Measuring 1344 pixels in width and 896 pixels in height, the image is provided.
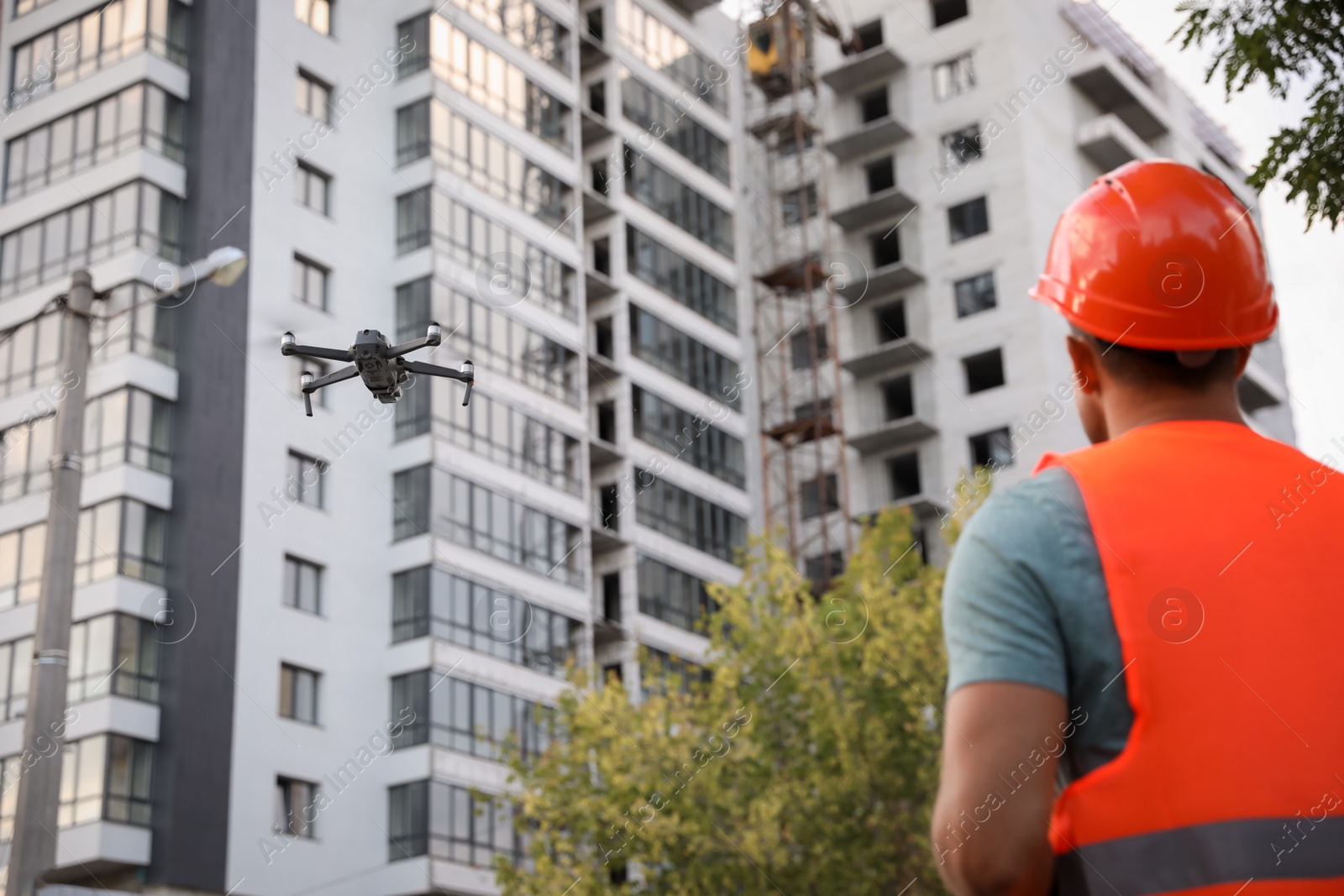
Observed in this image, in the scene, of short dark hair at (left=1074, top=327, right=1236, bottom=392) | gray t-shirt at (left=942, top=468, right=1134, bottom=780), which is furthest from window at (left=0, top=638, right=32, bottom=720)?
gray t-shirt at (left=942, top=468, right=1134, bottom=780)

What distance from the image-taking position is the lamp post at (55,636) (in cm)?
1238

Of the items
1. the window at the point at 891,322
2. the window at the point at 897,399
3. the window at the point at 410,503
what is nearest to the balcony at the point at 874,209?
the window at the point at 891,322

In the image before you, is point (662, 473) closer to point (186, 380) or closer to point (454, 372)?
point (186, 380)

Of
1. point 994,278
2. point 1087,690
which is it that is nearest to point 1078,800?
point 1087,690

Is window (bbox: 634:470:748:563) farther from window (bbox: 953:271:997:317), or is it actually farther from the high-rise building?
window (bbox: 953:271:997:317)

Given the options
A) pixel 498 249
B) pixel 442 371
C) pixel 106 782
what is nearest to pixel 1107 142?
pixel 498 249

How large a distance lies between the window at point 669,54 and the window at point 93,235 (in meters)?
20.6

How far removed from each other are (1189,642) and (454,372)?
8.25 m

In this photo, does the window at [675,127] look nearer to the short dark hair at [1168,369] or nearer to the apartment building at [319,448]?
the apartment building at [319,448]

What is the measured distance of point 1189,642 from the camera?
221 centimetres

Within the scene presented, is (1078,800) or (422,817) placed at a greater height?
(422,817)

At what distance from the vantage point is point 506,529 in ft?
147

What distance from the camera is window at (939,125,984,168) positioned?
187 feet

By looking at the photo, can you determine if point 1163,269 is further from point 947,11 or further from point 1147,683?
point 947,11
